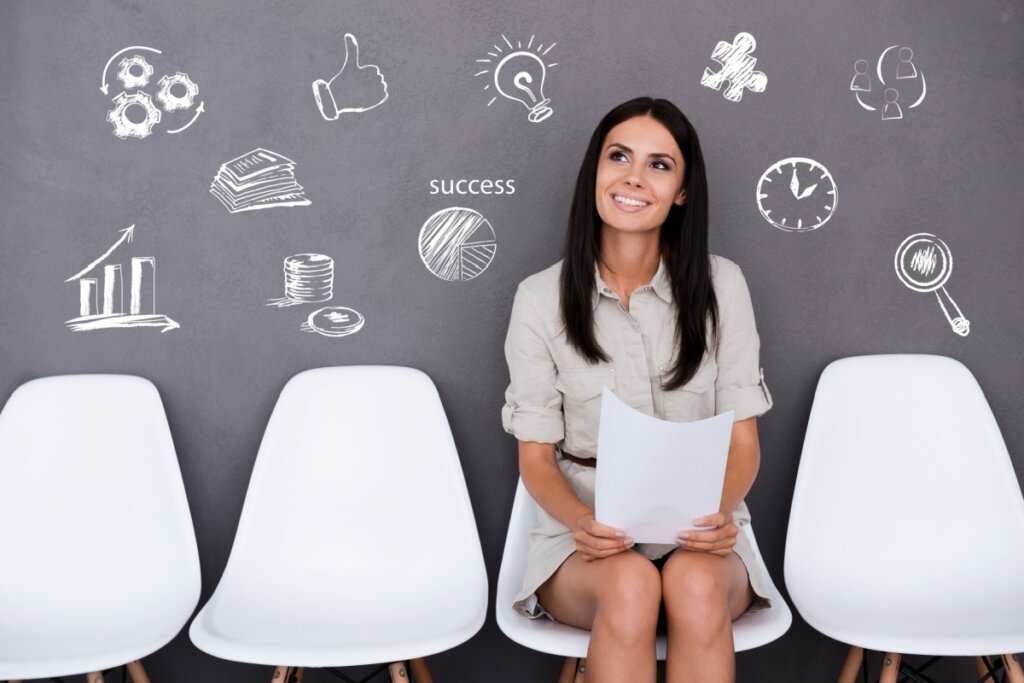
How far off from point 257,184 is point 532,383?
0.69m

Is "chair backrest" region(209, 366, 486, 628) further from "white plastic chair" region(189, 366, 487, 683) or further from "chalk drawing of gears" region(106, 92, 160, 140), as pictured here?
"chalk drawing of gears" region(106, 92, 160, 140)

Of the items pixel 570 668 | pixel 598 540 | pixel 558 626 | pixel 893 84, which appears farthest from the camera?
pixel 893 84

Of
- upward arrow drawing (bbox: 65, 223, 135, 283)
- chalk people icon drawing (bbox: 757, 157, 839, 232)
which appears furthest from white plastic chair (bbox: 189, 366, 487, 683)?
chalk people icon drawing (bbox: 757, 157, 839, 232)

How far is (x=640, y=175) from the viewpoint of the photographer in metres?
1.62

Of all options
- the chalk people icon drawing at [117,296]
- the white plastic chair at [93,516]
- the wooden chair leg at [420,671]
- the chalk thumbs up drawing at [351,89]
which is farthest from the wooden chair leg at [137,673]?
the chalk thumbs up drawing at [351,89]

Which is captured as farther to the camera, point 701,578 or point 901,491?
point 901,491

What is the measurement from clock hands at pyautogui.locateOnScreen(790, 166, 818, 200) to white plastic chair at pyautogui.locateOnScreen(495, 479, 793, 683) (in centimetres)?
69

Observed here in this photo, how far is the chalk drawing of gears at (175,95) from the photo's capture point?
5.92 ft

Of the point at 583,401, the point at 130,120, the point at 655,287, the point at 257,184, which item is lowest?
the point at 583,401

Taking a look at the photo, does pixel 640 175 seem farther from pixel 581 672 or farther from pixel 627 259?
pixel 581 672

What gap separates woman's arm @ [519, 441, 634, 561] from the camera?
1.42 metres

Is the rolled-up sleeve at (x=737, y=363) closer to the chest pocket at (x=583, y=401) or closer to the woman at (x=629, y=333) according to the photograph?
the woman at (x=629, y=333)

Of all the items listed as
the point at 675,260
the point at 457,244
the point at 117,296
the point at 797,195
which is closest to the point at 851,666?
the point at 675,260

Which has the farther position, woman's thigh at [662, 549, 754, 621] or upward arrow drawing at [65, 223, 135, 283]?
upward arrow drawing at [65, 223, 135, 283]
